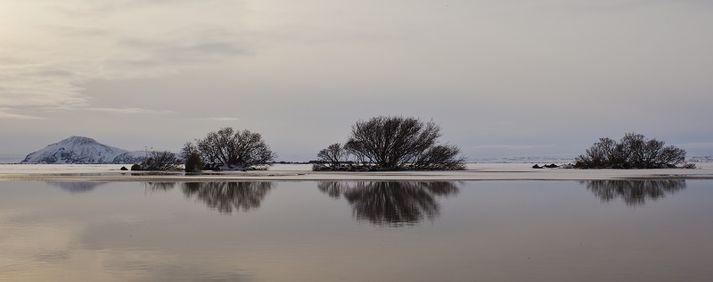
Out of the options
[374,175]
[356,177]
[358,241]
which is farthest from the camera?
[374,175]

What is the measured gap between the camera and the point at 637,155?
243 ft

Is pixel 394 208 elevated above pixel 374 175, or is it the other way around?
pixel 374 175

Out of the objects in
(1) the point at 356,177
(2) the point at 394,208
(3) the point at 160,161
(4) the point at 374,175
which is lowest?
(2) the point at 394,208

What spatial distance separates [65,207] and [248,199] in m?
5.47

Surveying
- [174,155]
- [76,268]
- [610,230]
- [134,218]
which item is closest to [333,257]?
[76,268]

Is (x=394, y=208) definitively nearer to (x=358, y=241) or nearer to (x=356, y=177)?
(x=358, y=241)

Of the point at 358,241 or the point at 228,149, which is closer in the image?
the point at 358,241

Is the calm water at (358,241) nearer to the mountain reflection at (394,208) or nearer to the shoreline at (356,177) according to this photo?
the mountain reflection at (394,208)

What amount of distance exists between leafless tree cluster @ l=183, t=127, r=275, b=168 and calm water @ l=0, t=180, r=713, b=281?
5518cm

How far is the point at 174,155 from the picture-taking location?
247ft

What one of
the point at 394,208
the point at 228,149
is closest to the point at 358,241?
the point at 394,208

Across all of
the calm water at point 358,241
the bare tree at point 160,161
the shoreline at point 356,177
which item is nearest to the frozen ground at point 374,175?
the shoreline at point 356,177

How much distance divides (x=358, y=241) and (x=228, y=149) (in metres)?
65.2

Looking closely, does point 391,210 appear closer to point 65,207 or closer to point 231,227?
point 231,227
